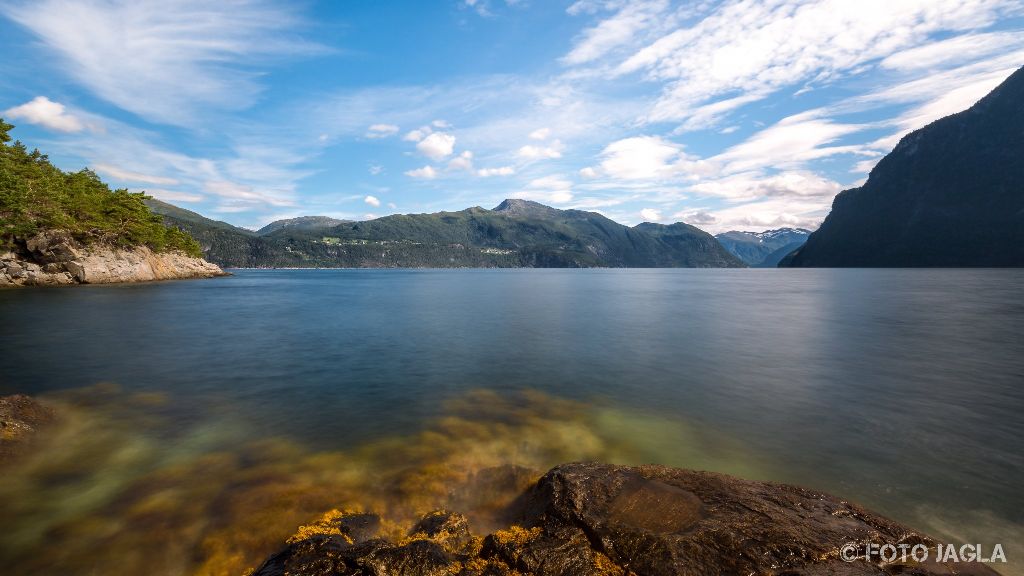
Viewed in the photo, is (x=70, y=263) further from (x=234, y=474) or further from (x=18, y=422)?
(x=234, y=474)

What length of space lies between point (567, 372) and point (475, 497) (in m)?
14.2

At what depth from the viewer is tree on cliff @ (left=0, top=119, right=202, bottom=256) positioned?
57344 mm

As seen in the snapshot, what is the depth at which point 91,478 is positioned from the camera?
35.2 feet

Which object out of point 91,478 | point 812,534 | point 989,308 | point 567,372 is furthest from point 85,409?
point 989,308

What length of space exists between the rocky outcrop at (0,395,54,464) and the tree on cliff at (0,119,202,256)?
67415 mm

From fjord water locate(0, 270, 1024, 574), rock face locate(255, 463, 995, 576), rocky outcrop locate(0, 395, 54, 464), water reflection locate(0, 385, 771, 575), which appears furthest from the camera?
rocky outcrop locate(0, 395, 54, 464)

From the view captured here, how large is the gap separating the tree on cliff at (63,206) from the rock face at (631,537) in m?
83.2

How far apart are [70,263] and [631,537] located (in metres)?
101

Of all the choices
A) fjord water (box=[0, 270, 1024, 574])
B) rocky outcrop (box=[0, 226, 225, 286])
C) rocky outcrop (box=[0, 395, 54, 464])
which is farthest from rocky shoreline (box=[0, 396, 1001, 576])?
rocky outcrop (box=[0, 226, 225, 286])

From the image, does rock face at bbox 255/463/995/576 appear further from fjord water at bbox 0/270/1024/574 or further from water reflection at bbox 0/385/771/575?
fjord water at bbox 0/270/1024/574

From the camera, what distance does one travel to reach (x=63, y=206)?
225 ft

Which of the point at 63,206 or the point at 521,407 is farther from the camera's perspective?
the point at 63,206

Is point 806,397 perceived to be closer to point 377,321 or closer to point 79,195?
point 377,321

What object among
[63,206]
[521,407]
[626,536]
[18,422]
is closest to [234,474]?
[18,422]
